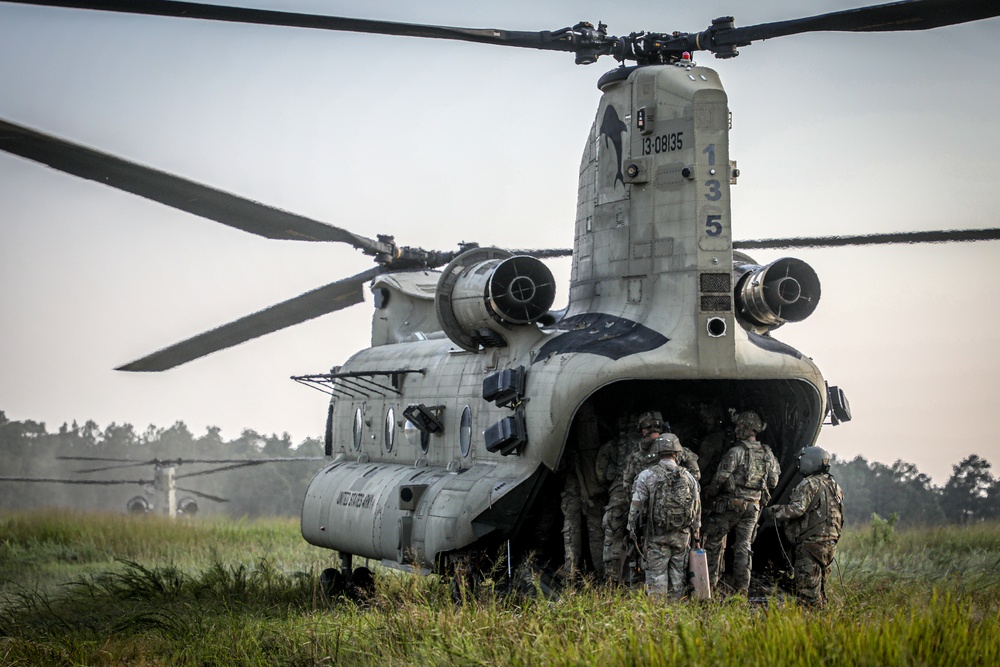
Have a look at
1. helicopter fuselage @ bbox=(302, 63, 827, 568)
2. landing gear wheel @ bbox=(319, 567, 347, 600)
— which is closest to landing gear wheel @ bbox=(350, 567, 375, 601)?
landing gear wheel @ bbox=(319, 567, 347, 600)

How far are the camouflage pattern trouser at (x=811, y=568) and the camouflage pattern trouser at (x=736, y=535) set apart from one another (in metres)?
0.43

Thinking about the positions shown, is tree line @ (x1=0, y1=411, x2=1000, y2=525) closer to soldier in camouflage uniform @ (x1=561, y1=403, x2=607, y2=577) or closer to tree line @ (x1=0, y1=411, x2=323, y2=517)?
tree line @ (x1=0, y1=411, x2=323, y2=517)

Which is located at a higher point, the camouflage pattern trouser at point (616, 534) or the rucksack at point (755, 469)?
the rucksack at point (755, 469)

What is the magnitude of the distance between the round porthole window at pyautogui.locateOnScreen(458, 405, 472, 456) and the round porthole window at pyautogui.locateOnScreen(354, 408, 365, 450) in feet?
9.40

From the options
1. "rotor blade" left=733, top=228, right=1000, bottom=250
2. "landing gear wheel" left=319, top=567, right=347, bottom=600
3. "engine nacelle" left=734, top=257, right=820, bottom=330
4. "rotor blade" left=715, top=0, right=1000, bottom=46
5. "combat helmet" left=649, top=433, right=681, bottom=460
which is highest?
"rotor blade" left=715, top=0, right=1000, bottom=46

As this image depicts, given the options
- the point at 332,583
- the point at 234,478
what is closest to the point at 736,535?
the point at 332,583

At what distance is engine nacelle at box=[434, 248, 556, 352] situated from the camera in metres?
10.9

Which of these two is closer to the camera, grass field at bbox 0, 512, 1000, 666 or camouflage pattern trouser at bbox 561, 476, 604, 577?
grass field at bbox 0, 512, 1000, 666

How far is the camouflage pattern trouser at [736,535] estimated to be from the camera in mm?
10367

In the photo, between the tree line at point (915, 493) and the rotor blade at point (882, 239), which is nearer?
the rotor blade at point (882, 239)

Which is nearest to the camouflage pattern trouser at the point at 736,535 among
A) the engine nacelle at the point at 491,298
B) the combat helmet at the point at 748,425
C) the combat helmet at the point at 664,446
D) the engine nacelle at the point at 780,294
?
the combat helmet at the point at 748,425

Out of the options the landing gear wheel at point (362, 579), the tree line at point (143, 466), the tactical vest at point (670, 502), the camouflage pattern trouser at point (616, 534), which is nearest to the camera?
the tactical vest at point (670, 502)

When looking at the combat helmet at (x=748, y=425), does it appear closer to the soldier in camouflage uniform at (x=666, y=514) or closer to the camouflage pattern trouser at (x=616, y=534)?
the soldier in camouflage uniform at (x=666, y=514)

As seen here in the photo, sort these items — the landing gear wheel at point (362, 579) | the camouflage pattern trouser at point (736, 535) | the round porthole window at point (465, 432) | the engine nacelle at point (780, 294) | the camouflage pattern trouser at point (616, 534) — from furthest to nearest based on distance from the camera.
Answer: the landing gear wheel at point (362, 579) < the round porthole window at point (465, 432) < the engine nacelle at point (780, 294) < the camouflage pattern trouser at point (736, 535) < the camouflage pattern trouser at point (616, 534)
